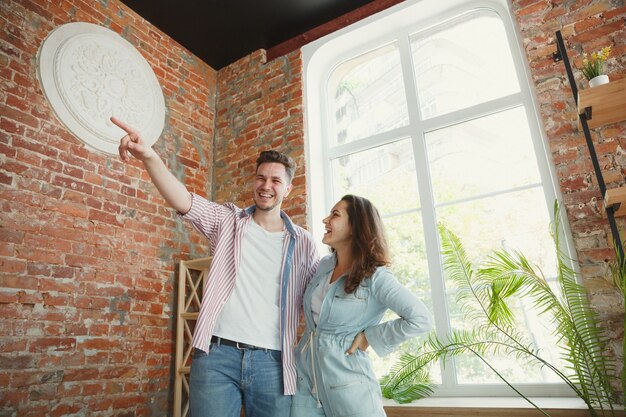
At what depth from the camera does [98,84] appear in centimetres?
297

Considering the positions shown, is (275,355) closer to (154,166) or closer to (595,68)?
(154,166)

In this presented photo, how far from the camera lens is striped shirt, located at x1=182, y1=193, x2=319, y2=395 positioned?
5.27 feet

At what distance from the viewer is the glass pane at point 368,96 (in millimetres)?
3479

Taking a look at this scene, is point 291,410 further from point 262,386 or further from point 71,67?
point 71,67

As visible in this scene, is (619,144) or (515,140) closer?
(619,144)

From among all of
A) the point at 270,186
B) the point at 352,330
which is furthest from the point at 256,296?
the point at 270,186

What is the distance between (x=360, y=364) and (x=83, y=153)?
91.2 inches

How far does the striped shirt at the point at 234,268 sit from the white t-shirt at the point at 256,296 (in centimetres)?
Result: 3

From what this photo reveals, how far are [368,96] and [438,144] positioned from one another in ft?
2.72

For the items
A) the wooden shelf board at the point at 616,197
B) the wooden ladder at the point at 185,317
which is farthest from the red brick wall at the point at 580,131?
the wooden ladder at the point at 185,317

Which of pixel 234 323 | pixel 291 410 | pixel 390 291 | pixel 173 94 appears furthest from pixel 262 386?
pixel 173 94

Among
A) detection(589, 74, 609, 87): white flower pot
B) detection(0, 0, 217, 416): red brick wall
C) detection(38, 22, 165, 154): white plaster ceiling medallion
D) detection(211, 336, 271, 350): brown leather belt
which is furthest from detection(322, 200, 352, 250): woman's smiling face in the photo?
detection(38, 22, 165, 154): white plaster ceiling medallion

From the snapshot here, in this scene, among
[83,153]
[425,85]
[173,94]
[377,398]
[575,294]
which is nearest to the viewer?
[377,398]

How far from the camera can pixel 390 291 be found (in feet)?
5.08
